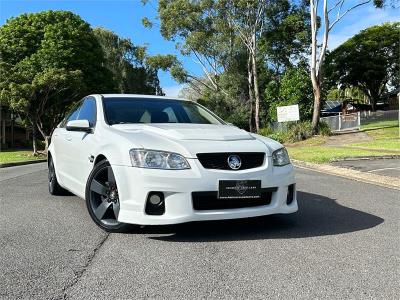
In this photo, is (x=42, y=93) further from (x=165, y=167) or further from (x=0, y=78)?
(x=165, y=167)

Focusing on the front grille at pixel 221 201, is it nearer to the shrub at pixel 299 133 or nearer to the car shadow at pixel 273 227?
the car shadow at pixel 273 227

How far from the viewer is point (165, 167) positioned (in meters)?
4.82

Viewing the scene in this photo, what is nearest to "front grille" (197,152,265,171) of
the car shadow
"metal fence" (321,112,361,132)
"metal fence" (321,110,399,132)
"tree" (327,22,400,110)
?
the car shadow

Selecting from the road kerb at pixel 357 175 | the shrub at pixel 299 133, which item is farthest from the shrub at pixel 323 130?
the road kerb at pixel 357 175

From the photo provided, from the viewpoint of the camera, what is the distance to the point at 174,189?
4754 mm

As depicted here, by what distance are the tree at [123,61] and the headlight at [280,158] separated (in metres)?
52.8

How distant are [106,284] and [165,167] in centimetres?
143

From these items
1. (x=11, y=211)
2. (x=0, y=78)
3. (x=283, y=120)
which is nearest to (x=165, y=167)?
(x=11, y=211)

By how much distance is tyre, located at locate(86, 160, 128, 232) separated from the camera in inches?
205

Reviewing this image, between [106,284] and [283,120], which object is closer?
[106,284]

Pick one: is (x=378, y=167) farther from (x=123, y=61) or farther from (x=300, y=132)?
(x=123, y=61)

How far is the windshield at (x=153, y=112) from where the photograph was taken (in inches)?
244

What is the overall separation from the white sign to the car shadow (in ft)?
87.6

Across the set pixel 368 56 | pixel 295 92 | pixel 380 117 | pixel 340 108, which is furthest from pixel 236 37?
pixel 340 108
